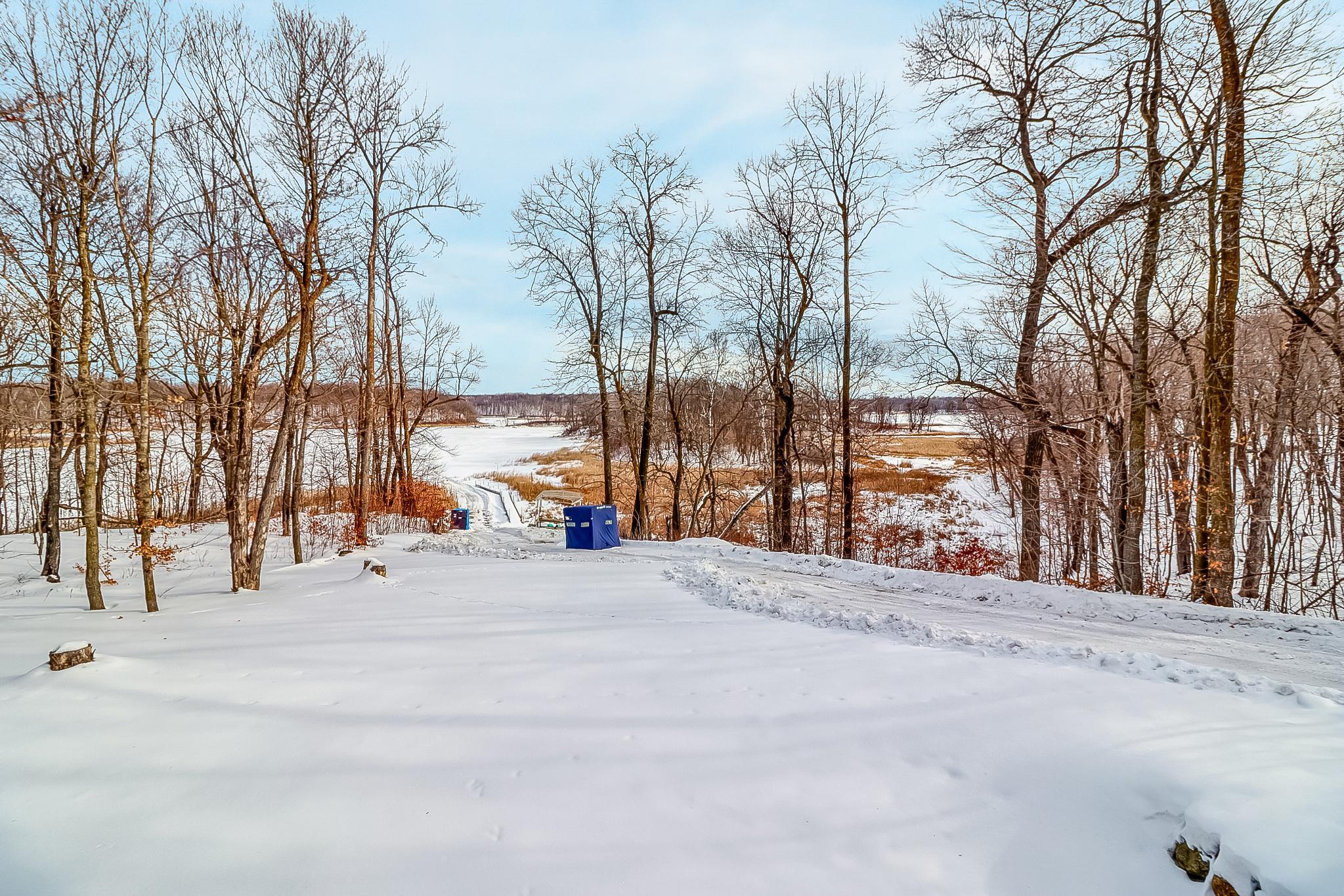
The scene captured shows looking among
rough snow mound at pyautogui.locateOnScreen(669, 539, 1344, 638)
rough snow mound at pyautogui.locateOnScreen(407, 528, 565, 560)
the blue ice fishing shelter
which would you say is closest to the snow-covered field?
rough snow mound at pyautogui.locateOnScreen(669, 539, 1344, 638)

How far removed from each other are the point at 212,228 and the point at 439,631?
8267mm

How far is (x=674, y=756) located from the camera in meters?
3.30

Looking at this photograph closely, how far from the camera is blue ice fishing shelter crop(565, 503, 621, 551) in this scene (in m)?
11.9

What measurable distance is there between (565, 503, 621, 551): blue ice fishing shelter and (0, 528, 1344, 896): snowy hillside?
6196mm

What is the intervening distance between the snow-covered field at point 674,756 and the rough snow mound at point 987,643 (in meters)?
0.03

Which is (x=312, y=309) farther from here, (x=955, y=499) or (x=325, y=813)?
(x=955, y=499)

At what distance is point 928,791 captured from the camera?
3016mm

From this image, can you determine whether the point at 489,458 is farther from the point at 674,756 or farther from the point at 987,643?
the point at 674,756

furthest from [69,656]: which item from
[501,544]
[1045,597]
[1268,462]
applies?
[1268,462]

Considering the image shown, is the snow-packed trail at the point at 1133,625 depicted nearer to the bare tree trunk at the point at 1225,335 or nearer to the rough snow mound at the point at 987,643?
the rough snow mound at the point at 987,643

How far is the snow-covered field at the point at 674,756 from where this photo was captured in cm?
252

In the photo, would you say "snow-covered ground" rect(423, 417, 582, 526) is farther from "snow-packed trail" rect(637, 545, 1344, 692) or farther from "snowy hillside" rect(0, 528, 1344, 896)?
"snowy hillside" rect(0, 528, 1344, 896)

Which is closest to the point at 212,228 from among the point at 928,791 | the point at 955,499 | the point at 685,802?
the point at 685,802

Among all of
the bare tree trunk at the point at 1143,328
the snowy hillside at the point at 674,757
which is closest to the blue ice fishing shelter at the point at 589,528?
the snowy hillside at the point at 674,757
